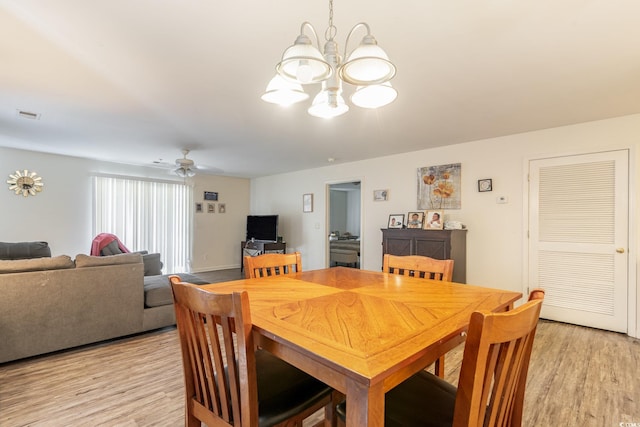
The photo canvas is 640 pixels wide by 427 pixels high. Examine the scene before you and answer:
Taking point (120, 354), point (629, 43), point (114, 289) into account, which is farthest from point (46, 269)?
point (629, 43)

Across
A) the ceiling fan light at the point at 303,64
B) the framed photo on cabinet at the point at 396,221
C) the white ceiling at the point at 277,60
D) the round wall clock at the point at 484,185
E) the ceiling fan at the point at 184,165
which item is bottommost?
the framed photo on cabinet at the point at 396,221

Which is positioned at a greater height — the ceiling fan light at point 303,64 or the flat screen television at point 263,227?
the ceiling fan light at point 303,64

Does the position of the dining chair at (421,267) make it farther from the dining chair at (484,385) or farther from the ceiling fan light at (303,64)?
the ceiling fan light at (303,64)

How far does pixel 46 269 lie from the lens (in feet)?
8.23

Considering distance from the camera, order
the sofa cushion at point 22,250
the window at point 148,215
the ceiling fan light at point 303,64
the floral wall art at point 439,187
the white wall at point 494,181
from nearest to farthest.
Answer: the ceiling fan light at point 303,64 → the white wall at point 494,181 → the sofa cushion at point 22,250 → the floral wall art at point 439,187 → the window at point 148,215

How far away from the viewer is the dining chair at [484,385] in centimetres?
74

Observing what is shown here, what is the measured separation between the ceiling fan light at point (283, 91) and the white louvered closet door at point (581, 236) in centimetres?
338

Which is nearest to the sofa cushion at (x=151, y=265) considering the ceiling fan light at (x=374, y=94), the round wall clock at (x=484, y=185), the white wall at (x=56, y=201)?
the white wall at (x=56, y=201)

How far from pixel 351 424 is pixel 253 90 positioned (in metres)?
2.45

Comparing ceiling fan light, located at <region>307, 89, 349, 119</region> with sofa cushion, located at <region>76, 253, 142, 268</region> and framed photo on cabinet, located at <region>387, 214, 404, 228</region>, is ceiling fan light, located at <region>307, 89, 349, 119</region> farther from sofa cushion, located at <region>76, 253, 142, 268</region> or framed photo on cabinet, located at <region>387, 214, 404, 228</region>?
framed photo on cabinet, located at <region>387, 214, 404, 228</region>

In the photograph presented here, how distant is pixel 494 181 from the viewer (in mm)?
3852

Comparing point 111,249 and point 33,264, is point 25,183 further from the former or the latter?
point 33,264

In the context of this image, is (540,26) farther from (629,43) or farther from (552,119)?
(552,119)

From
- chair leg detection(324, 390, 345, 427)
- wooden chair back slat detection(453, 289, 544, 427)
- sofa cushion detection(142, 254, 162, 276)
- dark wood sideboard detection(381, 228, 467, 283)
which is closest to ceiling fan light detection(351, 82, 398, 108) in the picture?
wooden chair back slat detection(453, 289, 544, 427)
